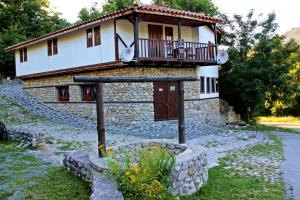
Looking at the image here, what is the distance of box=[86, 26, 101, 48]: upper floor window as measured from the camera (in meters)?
17.9

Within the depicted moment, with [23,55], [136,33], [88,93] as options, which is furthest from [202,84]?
[23,55]

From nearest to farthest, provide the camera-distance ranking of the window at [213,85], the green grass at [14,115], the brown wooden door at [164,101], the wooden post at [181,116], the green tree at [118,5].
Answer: the wooden post at [181,116], the green grass at [14,115], the brown wooden door at [164,101], the window at [213,85], the green tree at [118,5]

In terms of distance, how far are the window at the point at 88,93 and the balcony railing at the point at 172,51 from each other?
4.25 m

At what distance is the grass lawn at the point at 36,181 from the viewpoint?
6.14 metres

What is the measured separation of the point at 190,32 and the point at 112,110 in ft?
21.6

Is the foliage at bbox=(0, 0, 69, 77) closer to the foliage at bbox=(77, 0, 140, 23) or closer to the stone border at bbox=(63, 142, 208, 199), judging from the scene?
the foliage at bbox=(77, 0, 140, 23)

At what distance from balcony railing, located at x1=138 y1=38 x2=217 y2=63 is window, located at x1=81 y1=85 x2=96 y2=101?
4253 mm

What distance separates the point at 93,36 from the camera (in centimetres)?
1828

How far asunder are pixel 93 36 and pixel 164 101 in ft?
15.9

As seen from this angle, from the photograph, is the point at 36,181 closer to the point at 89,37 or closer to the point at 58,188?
the point at 58,188

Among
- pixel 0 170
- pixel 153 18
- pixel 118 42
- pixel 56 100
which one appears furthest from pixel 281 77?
pixel 0 170

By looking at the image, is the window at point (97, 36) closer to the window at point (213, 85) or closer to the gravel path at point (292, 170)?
the window at point (213, 85)

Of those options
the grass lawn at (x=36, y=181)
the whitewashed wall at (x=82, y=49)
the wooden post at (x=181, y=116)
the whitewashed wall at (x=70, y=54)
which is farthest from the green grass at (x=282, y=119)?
the grass lawn at (x=36, y=181)

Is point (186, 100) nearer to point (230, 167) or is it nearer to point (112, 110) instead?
point (112, 110)
